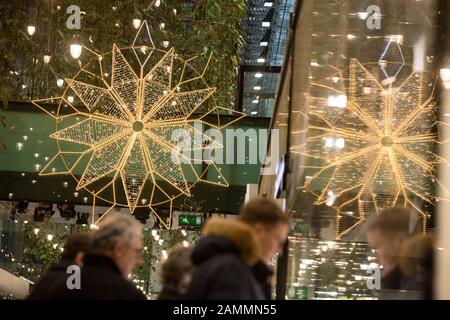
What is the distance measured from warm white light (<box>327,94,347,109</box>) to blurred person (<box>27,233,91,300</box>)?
159 centimetres

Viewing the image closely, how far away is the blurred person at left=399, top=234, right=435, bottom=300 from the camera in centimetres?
367

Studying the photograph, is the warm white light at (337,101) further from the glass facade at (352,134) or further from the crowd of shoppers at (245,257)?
the crowd of shoppers at (245,257)

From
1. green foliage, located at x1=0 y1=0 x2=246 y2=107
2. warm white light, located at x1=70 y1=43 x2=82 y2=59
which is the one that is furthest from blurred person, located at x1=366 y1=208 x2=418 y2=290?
warm white light, located at x1=70 y1=43 x2=82 y2=59

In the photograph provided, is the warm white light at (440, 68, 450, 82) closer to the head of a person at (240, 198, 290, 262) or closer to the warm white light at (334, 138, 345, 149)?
the warm white light at (334, 138, 345, 149)

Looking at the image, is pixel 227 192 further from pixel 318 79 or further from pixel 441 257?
pixel 441 257

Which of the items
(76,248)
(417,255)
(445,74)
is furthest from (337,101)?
(417,255)

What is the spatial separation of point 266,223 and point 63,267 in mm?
938

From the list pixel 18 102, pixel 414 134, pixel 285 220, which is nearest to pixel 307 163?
pixel 414 134

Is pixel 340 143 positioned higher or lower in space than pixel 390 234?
higher

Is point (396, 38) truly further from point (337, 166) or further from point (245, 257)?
point (245, 257)

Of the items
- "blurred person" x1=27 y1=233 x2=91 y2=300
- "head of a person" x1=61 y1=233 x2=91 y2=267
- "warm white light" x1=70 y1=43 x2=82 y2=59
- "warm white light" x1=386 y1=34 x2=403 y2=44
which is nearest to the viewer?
"blurred person" x1=27 y1=233 x2=91 y2=300

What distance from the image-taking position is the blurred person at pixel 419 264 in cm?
367

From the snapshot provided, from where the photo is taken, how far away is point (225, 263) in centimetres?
313
